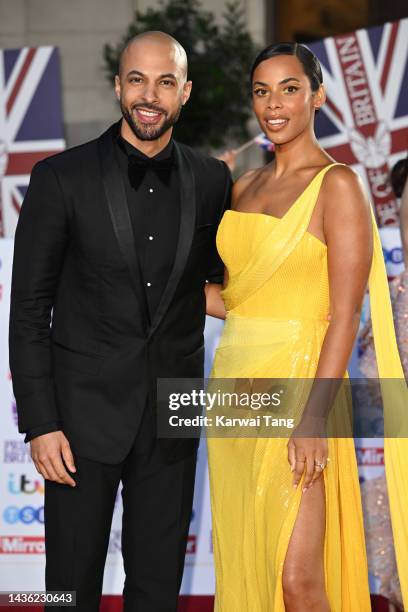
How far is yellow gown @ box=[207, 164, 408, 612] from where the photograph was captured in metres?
2.40

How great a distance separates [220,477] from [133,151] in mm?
889

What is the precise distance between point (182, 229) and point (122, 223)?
0.53 ft

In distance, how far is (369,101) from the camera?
5.29 meters

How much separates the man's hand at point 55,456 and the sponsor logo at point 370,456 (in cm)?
154

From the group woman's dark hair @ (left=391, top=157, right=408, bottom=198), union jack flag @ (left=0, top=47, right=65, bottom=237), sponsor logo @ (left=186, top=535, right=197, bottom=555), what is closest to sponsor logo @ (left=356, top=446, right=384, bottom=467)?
sponsor logo @ (left=186, top=535, right=197, bottom=555)

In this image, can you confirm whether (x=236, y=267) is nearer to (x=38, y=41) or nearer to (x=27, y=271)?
(x=27, y=271)

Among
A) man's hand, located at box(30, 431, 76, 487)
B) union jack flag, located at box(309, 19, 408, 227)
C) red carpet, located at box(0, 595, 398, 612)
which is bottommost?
red carpet, located at box(0, 595, 398, 612)

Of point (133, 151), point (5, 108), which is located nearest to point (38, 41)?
point (5, 108)

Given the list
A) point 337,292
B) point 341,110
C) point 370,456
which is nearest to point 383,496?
point 370,456

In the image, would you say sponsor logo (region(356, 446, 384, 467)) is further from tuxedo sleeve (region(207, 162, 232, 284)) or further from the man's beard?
the man's beard

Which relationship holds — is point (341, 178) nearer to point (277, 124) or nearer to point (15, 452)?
point (277, 124)

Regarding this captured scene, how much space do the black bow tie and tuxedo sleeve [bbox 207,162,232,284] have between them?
207 mm

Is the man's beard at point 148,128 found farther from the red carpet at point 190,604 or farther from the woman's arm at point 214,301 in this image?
the red carpet at point 190,604

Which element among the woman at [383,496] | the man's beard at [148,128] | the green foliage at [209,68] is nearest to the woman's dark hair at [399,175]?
the woman at [383,496]
